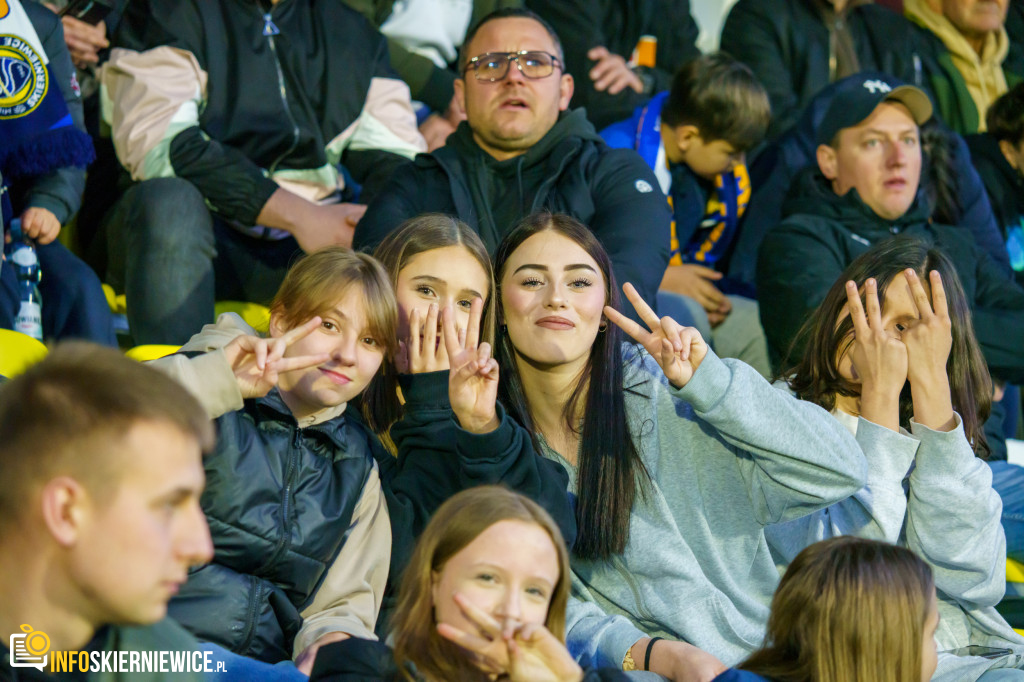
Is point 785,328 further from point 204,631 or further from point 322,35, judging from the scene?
point 204,631

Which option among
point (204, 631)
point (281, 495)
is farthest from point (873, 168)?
point (204, 631)

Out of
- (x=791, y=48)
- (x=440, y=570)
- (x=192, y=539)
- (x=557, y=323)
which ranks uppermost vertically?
(x=791, y=48)

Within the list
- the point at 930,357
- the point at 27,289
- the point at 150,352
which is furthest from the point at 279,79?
the point at 930,357

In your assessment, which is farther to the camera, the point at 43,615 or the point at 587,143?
the point at 587,143

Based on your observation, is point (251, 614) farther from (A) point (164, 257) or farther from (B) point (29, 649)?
(A) point (164, 257)

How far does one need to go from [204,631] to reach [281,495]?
27 cm

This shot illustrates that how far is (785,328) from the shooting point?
3346 millimetres

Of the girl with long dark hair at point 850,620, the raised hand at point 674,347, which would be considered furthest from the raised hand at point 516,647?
the raised hand at point 674,347

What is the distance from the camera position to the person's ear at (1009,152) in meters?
4.39

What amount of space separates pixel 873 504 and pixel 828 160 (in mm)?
1727

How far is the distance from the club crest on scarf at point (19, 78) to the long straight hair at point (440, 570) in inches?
72.4

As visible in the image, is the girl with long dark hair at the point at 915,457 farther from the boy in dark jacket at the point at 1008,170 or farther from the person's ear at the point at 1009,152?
the person's ear at the point at 1009,152

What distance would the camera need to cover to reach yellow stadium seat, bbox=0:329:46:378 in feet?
7.38

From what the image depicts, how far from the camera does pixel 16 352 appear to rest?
2.30 meters
